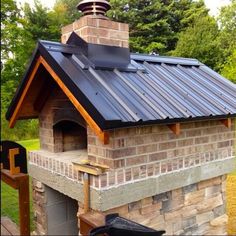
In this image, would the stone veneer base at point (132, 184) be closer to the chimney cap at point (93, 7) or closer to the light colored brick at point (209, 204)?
the light colored brick at point (209, 204)

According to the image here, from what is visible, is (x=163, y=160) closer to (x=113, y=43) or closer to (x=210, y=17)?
(x=113, y=43)

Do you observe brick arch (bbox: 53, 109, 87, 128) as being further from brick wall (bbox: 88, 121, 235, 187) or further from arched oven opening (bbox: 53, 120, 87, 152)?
brick wall (bbox: 88, 121, 235, 187)

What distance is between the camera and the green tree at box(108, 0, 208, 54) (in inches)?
147

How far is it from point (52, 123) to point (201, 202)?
5.76 feet

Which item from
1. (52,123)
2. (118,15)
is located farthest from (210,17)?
(52,123)

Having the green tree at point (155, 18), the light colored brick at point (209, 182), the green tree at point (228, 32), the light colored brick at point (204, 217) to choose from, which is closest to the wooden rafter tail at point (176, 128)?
the light colored brick at point (209, 182)

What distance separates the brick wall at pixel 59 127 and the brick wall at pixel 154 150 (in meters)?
0.48

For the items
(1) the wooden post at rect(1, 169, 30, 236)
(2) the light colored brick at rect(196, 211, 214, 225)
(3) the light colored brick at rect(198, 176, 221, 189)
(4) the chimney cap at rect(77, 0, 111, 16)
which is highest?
(4) the chimney cap at rect(77, 0, 111, 16)

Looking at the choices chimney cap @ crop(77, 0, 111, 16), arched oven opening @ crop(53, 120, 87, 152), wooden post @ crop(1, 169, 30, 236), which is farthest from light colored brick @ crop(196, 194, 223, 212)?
wooden post @ crop(1, 169, 30, 236)

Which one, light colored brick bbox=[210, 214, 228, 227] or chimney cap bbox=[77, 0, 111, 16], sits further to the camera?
light colored brick bbox=[210, 214, 228, 227]

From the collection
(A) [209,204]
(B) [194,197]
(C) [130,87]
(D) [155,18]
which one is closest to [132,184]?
(C) [130,87]

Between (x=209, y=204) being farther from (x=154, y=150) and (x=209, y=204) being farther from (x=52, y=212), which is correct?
(x=52, y=212)

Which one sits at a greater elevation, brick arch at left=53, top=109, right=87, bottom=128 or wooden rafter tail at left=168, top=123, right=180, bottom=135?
brick arch at left=53, top=109, right=87, bottom=128

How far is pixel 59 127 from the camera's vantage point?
10.4 feet
